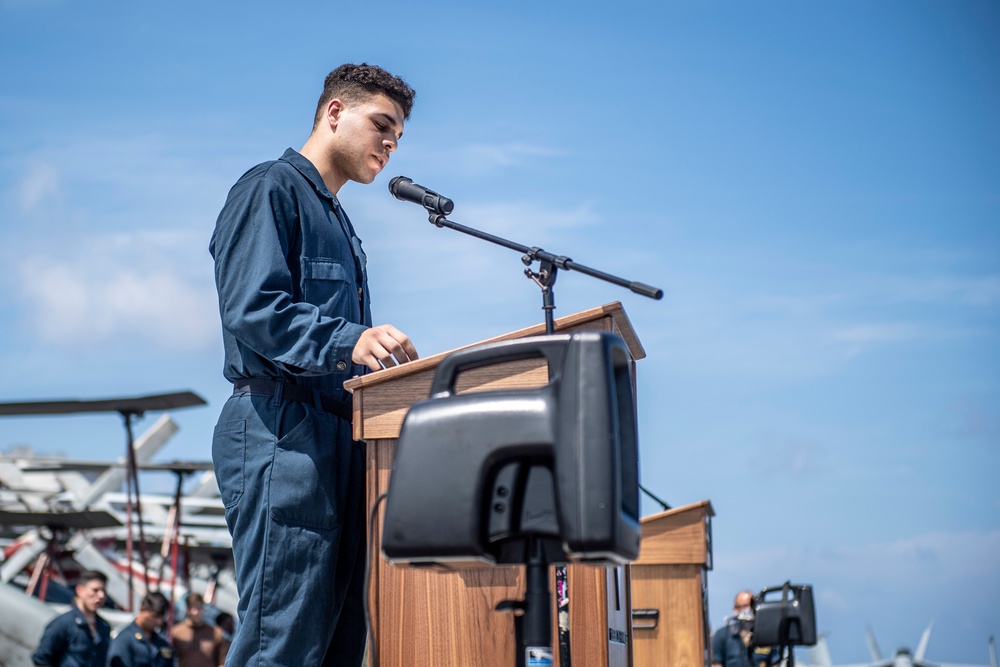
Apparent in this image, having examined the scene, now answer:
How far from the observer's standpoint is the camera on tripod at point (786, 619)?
275 inches

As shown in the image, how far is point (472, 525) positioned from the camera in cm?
173

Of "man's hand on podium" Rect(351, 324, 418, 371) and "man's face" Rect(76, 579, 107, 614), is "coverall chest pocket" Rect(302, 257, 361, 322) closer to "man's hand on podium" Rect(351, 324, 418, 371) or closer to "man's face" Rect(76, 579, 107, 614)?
"man's hand on podium" Rect(351, 324, 418, 371)

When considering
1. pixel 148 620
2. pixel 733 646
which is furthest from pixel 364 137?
pixel 148 620

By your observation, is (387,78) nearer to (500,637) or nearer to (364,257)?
(364,257)

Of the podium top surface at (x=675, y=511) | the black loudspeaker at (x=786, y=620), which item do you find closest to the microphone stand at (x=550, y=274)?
the podium top surface at (x=675, y=511)

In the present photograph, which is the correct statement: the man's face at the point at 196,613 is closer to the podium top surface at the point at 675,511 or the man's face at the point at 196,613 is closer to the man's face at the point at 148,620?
the man's face at the point at 148,620

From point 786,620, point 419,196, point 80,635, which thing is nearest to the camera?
point 419,196

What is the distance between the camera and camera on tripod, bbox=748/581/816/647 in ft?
22.9

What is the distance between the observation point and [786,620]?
23.0 feet

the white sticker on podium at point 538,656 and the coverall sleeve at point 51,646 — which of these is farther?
the coverall sleeve at point 51,646

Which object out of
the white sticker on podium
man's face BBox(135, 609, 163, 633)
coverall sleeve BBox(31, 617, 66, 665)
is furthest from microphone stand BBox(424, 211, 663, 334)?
man's face BBox(135, 609, 163, 633)

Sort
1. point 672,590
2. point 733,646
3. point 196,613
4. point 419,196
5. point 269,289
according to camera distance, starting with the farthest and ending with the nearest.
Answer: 1. point 196,613
2. point 733,646
3. point 672,590
4. point 419,196
5. point 269,289

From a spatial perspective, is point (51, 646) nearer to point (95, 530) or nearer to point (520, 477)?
point (520, 477)

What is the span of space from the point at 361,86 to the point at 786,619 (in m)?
5.10
